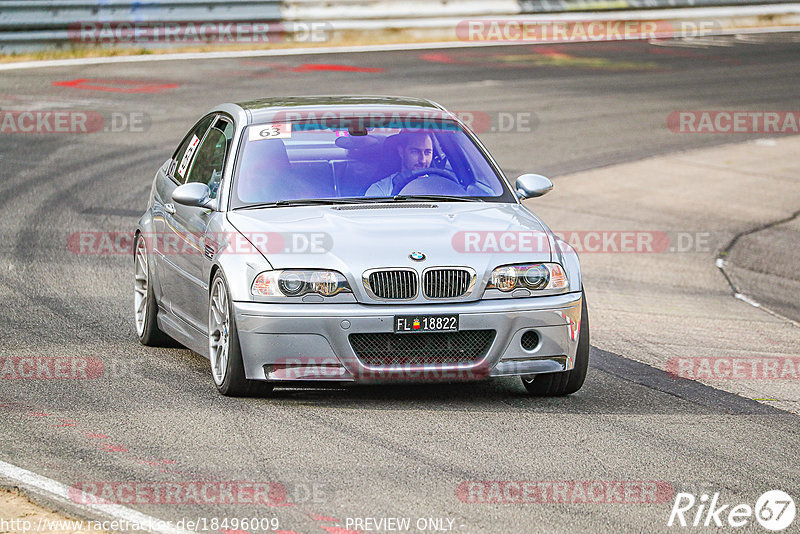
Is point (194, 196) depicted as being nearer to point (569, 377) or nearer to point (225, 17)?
point (569, 377)

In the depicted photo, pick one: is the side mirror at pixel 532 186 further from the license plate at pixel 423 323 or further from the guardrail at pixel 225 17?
the guardrail at pixel 225 17

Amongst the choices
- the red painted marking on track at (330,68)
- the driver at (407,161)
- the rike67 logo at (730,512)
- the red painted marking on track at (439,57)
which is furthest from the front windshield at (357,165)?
the red painted marking on track at (439,57)

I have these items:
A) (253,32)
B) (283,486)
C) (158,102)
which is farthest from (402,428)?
(253,32)

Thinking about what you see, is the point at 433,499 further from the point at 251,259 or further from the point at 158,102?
the point at 158,102

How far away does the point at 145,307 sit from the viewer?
9.17m

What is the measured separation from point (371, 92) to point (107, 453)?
55.8 ft

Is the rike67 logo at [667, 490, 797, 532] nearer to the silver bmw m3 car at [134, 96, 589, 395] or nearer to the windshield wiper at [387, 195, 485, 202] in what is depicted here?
the silver bmw m3 car at [134, 96, 589, 395]

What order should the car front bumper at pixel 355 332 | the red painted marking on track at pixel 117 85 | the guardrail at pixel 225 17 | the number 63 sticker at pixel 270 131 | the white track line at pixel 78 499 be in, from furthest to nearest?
1. the guardrail at pixel 225 17
2. the red painted marking on track at pixel 117 85
3. the number 63 sticker at pixel 270 131
4. the car front bumper at pixel 355 332
5. the white track line at pixel 78 499

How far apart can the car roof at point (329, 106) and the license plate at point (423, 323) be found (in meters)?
2.02

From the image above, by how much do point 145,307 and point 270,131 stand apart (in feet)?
5.08

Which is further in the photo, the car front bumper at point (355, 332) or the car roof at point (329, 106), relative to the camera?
the car roof at point (329, 106)

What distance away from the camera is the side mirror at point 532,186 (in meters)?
8.56

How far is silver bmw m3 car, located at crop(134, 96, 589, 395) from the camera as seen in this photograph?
7258mm

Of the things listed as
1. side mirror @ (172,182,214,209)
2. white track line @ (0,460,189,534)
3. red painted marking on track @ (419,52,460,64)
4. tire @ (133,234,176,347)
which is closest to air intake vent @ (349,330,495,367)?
side mirror @ (172,182,214,209)
